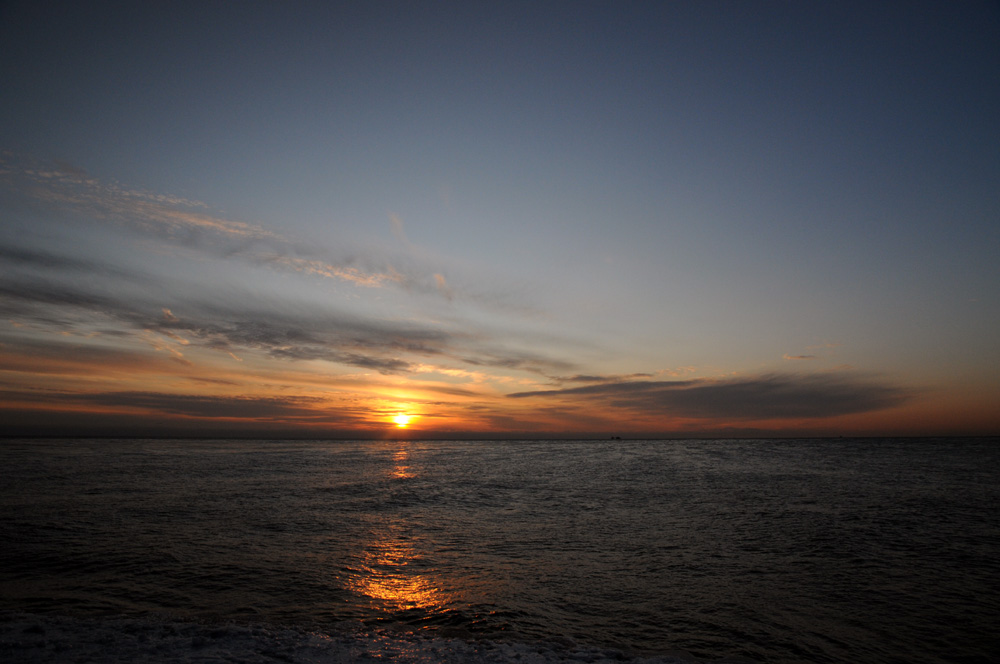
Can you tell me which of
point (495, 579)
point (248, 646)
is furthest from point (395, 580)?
point (248, 646)

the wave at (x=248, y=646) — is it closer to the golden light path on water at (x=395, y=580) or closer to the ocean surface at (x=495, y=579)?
the ocean surface at (x=495, y=579)

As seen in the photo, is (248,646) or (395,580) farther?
(395,580)

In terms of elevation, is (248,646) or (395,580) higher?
(248,646)

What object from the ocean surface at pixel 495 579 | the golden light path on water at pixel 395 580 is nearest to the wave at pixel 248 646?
the ocean surface at pixel 495 579

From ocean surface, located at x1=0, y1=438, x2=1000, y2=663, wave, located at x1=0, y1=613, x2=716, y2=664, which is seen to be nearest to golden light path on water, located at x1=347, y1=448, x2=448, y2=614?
ocean surface, located at x1=0, y1=438, x2=1000, y2=663

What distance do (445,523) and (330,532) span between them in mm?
4325

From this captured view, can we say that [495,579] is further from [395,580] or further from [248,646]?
[248,646]

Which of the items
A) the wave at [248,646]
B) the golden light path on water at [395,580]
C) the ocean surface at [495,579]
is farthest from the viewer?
the golden light path on water at [395,580]

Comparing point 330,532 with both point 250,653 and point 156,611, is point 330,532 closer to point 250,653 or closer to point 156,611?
point 156,611

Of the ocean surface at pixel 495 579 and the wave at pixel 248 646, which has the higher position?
the wave at pixel 248 646

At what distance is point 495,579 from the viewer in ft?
36.1

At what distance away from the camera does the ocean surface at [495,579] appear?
7.63 metres

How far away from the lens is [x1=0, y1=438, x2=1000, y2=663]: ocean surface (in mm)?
7633

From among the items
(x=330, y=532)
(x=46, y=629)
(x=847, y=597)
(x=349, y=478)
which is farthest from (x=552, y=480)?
(x=46, y=629)
